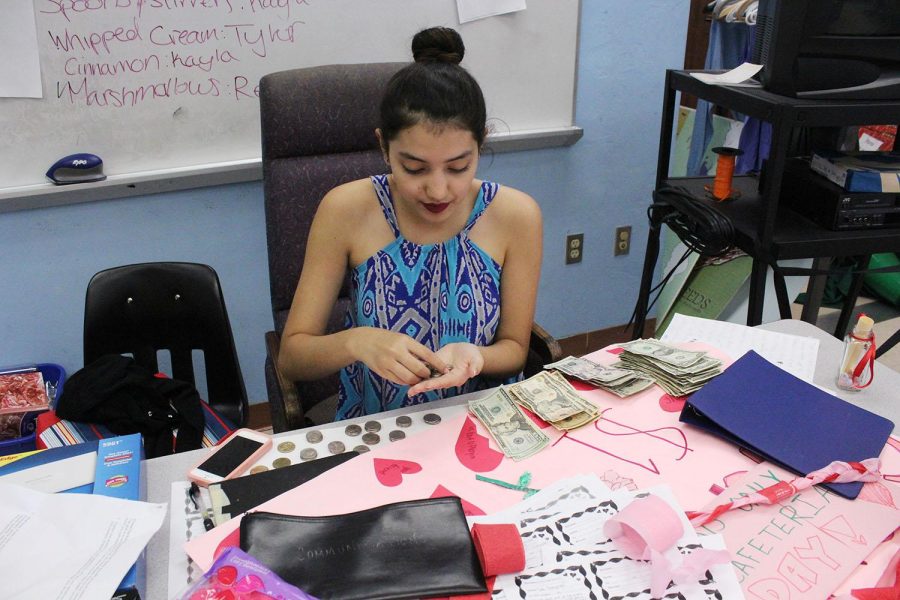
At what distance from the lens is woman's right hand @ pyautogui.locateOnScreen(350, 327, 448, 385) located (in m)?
1.01

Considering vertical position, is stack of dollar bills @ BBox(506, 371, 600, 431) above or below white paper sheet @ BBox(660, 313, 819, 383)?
below

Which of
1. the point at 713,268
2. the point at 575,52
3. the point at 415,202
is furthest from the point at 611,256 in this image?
the point at 415,202

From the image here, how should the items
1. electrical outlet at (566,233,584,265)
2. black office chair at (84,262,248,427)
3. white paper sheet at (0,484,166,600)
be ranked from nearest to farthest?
1. white paper sheet at (0,484,166,600)
2. black office chair at (84,262,248,427)
3. electrical outlet at (566,233,584,265)

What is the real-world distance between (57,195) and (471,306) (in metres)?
1.12

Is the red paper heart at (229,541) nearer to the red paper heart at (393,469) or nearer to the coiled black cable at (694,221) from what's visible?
the red paper heart at (393,469)

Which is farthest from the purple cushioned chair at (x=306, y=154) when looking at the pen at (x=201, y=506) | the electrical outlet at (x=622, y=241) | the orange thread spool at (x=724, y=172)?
the electrical outlet at (x=622, y=241)

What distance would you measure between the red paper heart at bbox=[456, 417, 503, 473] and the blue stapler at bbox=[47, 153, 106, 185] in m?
1.25

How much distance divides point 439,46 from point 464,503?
749 millimetres

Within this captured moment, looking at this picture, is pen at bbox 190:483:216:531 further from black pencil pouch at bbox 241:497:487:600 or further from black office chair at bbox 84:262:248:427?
black office chair at bbox 84:262:248:427

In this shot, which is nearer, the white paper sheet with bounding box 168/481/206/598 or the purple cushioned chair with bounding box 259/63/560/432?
the white paper sheet with bounding box 168/481/206/598

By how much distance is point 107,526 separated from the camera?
2.56 feet

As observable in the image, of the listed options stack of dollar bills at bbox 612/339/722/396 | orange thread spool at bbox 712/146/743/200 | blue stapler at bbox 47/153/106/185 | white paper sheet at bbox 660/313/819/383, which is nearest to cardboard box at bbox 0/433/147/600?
stack of dollar bills at bbox 612/339/722/396

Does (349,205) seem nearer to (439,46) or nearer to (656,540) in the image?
(439,46)

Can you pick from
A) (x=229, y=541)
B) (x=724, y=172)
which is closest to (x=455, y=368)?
(x=229, y=541)
